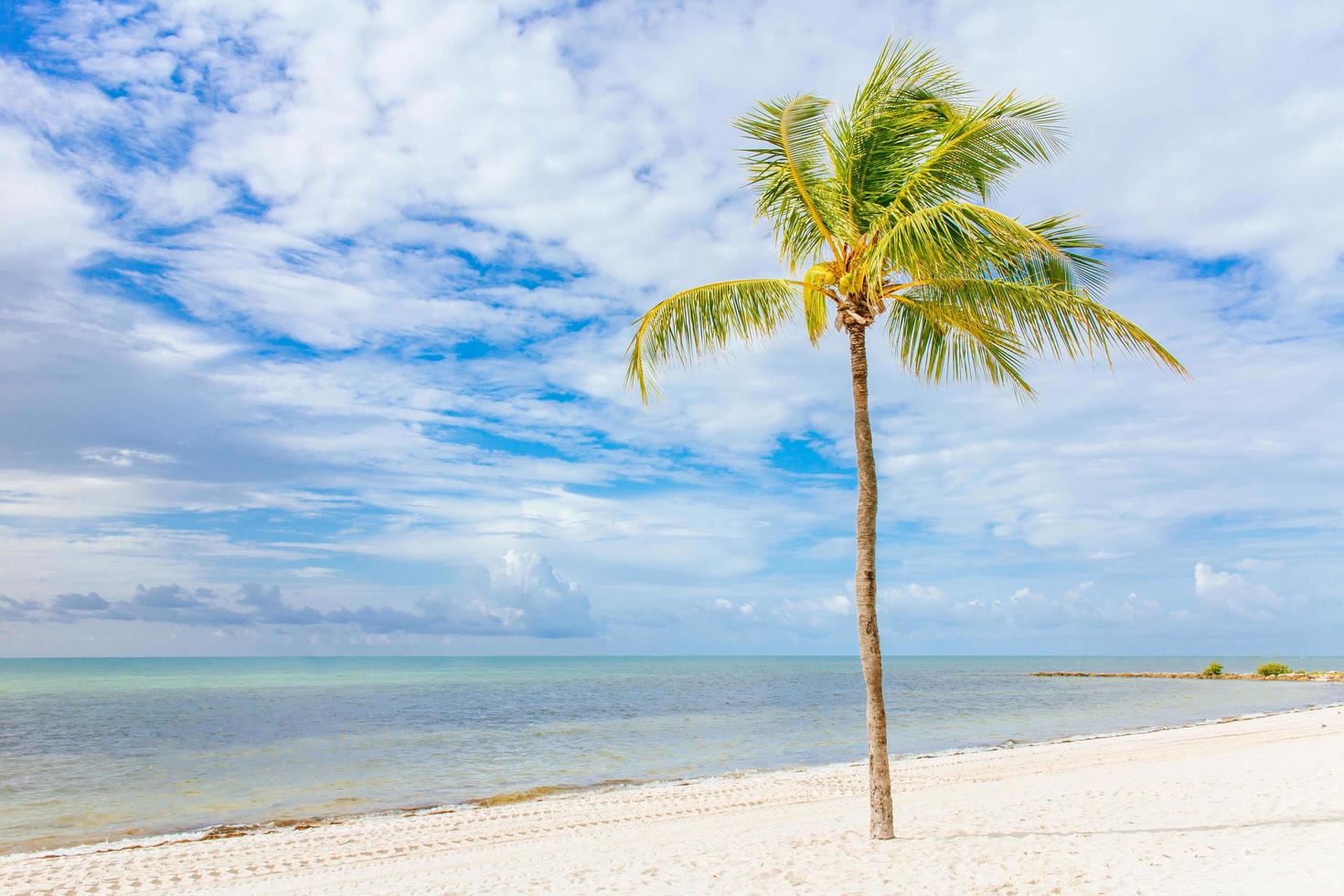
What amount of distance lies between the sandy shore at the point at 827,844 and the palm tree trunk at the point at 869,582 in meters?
0.44

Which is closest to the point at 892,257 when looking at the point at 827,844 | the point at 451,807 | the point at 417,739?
the point at 827,844

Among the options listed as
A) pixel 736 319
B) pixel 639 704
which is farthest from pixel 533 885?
pixel 639 704

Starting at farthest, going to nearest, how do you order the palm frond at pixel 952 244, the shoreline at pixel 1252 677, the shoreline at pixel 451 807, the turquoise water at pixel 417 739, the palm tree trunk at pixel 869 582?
the shoreline at pixel 1252 677 → the turquoise water at pixel 417 739 → the shoreline at pixel 451 807 → the palm tree trunk at pixel 869 582 → the palm frond at pixel 952 244

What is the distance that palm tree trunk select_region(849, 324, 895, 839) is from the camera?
26.2 ft

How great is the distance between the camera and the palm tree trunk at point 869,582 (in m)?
7.97

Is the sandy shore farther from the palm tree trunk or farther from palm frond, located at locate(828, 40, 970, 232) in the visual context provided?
palm frond, located at locate(828, 40, 970, 232)

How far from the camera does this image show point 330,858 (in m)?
10.2

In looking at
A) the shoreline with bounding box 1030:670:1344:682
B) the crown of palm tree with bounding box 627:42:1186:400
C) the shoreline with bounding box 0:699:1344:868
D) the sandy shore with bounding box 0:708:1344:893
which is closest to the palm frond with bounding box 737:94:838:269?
the crown of palm tree with bounding box 627:42:1186:400

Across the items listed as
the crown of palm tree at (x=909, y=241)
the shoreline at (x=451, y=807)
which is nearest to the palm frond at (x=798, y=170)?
the crown of palm tree at (x=909, y=241)

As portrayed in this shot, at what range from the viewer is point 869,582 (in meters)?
8.20

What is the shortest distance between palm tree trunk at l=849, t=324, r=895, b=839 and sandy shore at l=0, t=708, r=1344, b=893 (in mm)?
444

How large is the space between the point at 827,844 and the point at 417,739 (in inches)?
812

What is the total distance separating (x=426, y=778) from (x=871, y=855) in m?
13.2

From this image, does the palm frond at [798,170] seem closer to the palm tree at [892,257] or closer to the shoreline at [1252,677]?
the palm tree at [892,257]
